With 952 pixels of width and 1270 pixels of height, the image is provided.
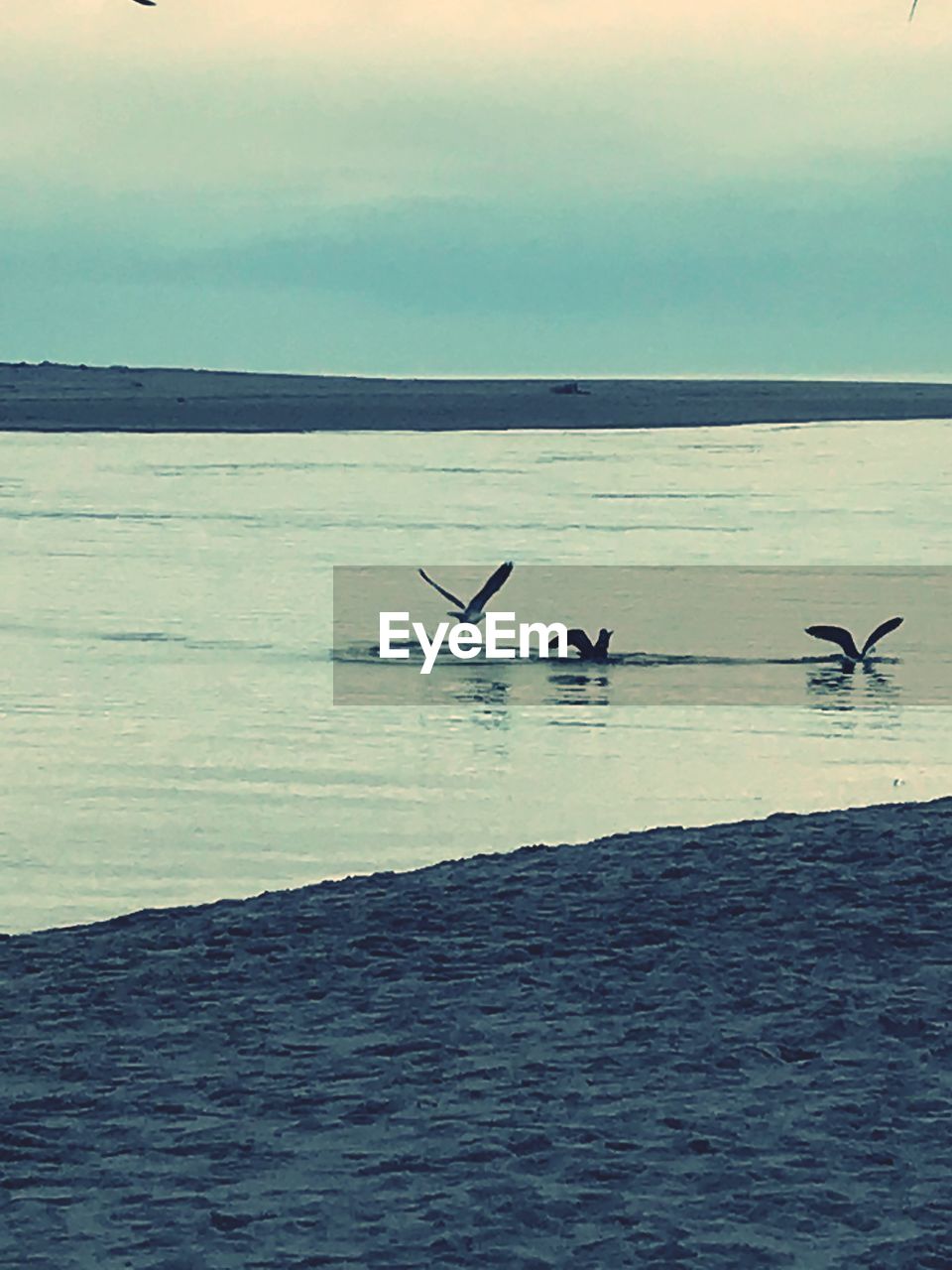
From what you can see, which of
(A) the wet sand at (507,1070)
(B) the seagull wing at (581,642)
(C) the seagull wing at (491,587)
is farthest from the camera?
(C) the seagull wing at (491,587)

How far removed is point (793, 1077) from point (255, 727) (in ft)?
29.1

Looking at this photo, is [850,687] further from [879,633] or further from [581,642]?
[581,642]

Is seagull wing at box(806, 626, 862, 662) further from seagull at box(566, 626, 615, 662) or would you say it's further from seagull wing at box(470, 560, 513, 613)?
seagull wing at box(470, 560, 513, 613)

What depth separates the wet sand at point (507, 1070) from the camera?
189 inches

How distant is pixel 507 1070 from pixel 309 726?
8.62 metres

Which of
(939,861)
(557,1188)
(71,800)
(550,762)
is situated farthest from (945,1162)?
(550,762)

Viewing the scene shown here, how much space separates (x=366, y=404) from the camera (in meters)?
97.4

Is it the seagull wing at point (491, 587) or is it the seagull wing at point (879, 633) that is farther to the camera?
the seagull wing at point (491, 587)

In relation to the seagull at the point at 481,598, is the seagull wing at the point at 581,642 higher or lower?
lower
